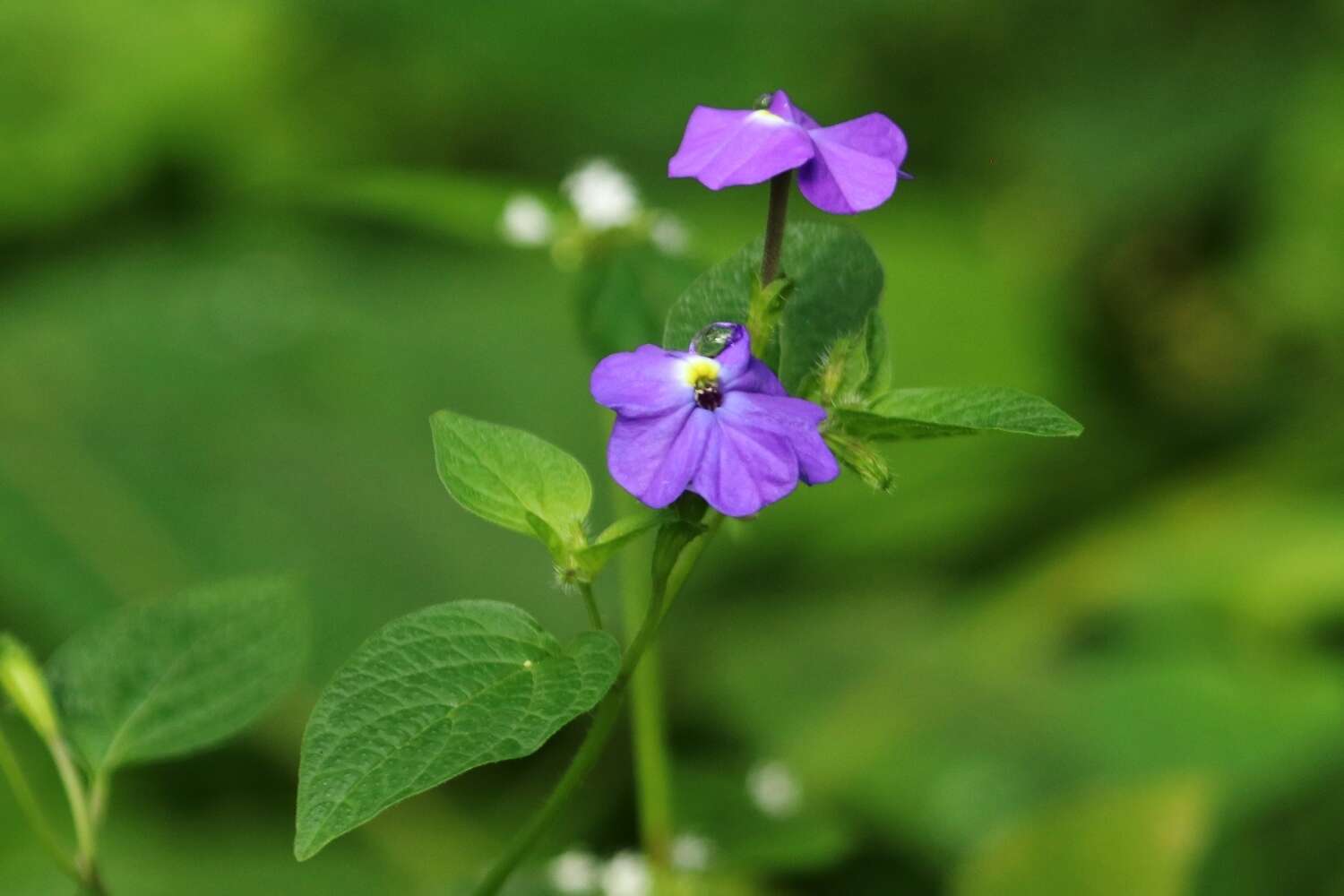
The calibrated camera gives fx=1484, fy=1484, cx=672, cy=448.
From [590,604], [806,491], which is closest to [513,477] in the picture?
[590,604]

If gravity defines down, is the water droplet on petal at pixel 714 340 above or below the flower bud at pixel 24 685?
above

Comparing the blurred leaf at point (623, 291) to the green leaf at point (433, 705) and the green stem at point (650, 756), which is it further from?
the green leaf at point (433, 705)

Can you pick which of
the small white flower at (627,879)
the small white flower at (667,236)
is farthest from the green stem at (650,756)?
the small white flower at (667,236)

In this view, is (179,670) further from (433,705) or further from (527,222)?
(527,222)

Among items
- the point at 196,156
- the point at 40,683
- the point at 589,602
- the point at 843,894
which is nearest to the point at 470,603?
the point at 589,602

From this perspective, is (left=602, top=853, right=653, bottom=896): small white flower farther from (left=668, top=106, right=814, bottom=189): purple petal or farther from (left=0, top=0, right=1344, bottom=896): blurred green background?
(left=668, top=106, right=814, bottom=189): purple petal

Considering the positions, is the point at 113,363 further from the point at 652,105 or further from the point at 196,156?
the point at 652,105
